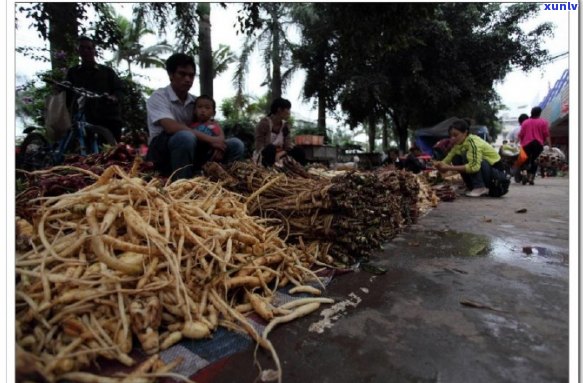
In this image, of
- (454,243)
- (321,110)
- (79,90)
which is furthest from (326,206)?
(321,110)

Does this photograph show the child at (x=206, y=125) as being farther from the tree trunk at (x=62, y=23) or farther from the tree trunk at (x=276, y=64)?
the tree trunk at (x=276, y=64)

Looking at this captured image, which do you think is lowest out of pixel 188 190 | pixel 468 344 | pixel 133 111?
pixel 468 344

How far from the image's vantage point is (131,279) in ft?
3.95

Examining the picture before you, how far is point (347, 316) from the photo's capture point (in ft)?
4.49

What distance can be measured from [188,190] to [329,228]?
88cm

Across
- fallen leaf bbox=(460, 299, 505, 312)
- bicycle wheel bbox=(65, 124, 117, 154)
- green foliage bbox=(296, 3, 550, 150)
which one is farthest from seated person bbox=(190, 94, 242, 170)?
green foliage bbox=(296, 3, 550, 150)

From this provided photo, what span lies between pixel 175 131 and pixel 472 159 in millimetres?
4365

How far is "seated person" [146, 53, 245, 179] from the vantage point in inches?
110

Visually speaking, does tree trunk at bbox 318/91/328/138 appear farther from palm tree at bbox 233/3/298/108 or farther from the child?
the child

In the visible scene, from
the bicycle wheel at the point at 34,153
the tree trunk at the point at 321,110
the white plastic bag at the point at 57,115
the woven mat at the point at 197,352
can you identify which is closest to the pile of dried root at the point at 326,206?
the woven mat at the point at 197,352

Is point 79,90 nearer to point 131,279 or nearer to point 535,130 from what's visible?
point 131,279

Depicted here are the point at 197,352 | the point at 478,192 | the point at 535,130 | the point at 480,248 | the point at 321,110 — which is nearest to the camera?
the point at 197,352
